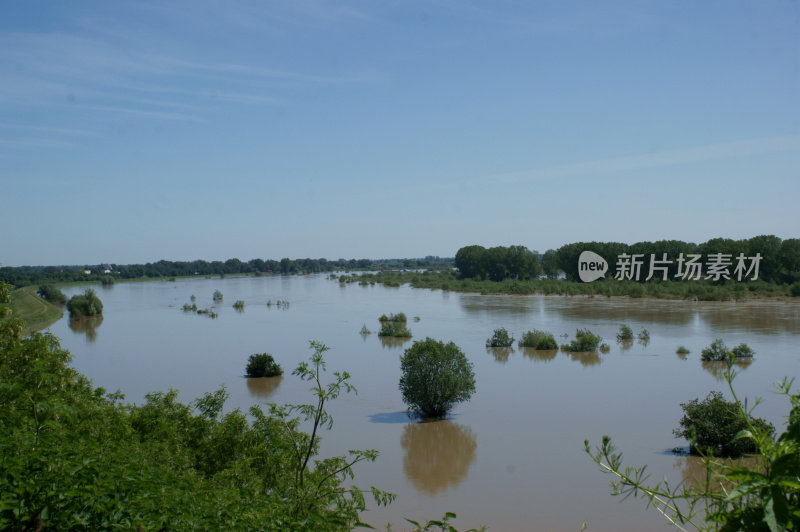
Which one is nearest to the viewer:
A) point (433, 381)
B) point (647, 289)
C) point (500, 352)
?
point (433, 381)

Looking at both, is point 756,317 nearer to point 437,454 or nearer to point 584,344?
point 584,344

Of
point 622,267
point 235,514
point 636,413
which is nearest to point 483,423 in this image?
point 636,413

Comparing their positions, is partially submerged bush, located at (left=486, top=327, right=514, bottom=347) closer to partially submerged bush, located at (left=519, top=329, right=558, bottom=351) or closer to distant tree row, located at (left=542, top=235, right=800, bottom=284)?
partially submerged bush, located at (left=519, top=329, right=558, bottom=351)

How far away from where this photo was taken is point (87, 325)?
40.7 meters

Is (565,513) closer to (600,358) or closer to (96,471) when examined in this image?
(96,471)

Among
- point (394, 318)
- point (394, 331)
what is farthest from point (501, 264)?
point (394, 331)

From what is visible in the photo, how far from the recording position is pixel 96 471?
3117 millimetres

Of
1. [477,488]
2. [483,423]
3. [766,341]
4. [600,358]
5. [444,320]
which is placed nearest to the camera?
[477,488]

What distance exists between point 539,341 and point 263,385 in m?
12.5

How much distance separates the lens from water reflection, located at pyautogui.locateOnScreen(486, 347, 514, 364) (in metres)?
25.3

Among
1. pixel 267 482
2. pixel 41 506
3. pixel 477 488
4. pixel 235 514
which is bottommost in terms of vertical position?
pixel 477 488

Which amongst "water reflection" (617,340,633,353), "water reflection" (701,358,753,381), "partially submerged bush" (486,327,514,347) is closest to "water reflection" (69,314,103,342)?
"partially submerged bush" (486,327,514,347)

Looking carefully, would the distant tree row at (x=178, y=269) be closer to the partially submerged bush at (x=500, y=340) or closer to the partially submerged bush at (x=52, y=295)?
the partially submerged bush at (x=52, y=295)

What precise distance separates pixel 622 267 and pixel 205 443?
49461 millimetres
